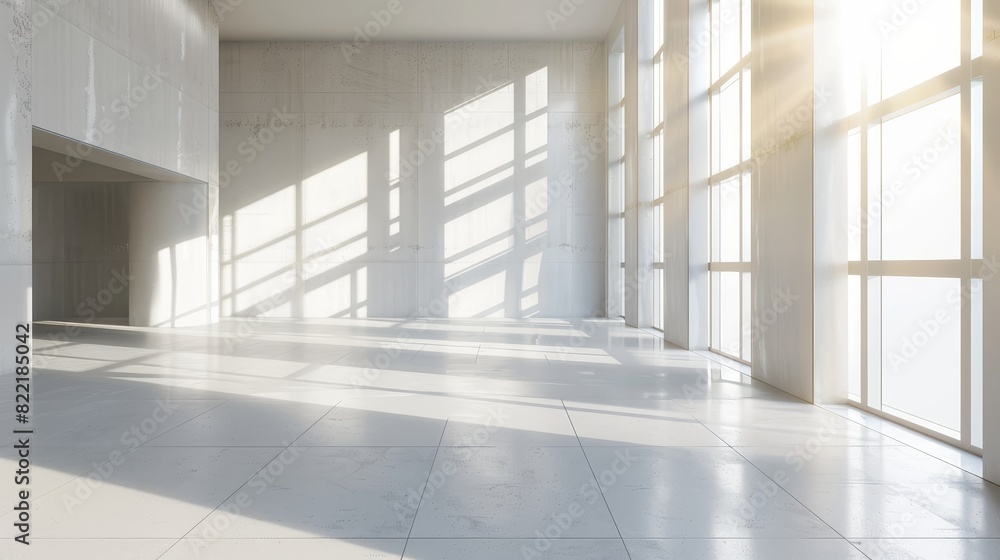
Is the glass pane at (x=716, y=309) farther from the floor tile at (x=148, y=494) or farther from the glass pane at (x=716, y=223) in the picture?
the floor tile at (x=148, y=494)

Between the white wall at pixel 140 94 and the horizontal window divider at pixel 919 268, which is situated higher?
the white wall at pixel 140 94

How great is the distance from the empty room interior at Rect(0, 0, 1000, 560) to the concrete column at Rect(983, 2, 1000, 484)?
0.10ft

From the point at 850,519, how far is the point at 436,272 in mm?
20923

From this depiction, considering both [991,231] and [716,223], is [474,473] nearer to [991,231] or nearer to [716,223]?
[991,231]

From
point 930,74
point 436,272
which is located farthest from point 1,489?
point 436,272

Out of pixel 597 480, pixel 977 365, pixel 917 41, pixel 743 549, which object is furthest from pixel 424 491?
pixel 917 41

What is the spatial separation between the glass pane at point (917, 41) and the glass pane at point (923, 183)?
1.24 feet

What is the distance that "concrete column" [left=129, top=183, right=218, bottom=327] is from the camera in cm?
1980

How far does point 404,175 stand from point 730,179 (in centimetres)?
1410

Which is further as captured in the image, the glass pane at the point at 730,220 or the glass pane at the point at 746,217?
the glass pane at the point at 730,220

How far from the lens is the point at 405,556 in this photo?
3941 mm

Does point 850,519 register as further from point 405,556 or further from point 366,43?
point 366,43

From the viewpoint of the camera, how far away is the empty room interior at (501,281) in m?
4.86

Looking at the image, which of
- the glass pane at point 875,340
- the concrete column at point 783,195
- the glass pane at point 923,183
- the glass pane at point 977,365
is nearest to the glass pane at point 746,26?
the concrete column at point 783,195
